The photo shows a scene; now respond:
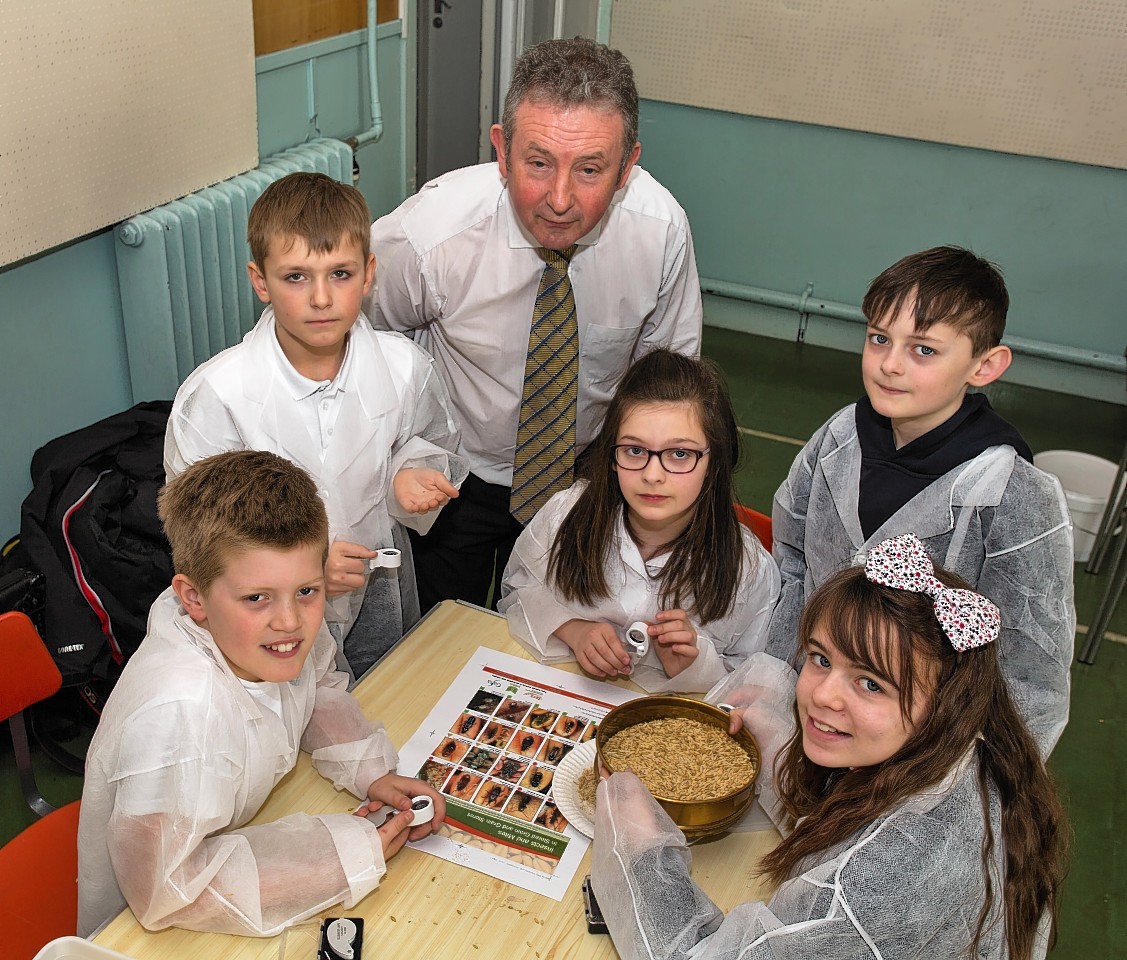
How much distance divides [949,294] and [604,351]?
2.77 ft

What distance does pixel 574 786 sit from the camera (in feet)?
5.15

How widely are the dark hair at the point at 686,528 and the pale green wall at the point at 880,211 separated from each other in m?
3.55

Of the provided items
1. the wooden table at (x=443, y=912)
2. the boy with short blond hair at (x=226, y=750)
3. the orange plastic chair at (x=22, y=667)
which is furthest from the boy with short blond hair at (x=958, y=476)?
the orange plastic chair at (x=22, y=667)

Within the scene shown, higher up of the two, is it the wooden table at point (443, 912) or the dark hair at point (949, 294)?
the dark hair at point (949, 294)

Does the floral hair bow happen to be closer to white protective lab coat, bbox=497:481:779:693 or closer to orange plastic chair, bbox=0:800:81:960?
white protective lab coat, bbox=497:481:779:693

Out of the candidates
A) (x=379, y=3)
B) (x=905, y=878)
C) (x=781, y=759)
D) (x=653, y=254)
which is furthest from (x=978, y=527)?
(x=379, y=3)

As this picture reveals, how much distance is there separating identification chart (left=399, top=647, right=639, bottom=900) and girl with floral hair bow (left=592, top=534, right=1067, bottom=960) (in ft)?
0.38

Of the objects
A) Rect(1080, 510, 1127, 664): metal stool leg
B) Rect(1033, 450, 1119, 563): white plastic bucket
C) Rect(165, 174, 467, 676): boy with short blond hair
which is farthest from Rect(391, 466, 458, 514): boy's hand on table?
Rect(1033, 450, 1119, 563): white plastic bucket

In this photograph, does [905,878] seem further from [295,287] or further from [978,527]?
[295,287]

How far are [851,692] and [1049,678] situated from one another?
19.1 inches

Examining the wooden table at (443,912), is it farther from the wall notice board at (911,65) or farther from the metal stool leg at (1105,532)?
the wall notice board at (911,65)

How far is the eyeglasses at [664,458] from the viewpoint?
1.85 meters

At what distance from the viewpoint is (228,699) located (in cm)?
141

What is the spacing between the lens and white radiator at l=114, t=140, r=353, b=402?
9.08 ft
